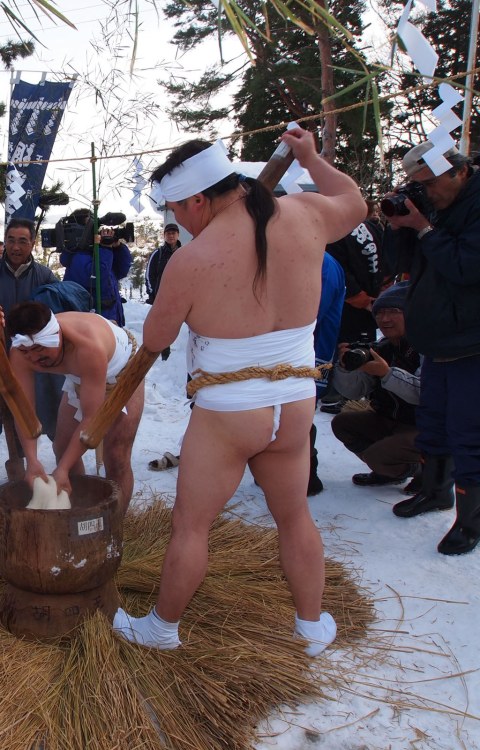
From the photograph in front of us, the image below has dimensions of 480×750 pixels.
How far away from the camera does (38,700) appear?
180 centimetres

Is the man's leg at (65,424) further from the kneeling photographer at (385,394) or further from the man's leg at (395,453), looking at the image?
the man's leg at (395,453)

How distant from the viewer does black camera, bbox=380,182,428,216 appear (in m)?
2.90

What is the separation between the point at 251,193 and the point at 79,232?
4.00 m

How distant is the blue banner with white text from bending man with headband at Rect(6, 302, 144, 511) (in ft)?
9.57

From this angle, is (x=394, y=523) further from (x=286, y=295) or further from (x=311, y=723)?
(x=286, y=295)

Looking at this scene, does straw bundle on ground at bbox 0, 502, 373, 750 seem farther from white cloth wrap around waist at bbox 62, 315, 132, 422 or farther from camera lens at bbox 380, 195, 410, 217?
camera lens at bbox 380, 195, 410, 217

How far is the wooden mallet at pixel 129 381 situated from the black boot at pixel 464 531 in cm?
163

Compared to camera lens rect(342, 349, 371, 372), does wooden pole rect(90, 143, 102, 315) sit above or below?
above

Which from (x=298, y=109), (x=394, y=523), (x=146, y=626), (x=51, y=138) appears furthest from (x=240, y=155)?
(x=146, y=626)

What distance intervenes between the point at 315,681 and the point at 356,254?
2955mm

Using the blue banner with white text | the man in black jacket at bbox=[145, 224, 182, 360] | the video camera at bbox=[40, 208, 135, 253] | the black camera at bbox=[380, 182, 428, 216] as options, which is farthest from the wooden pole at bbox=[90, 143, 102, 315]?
the black camera at bbox=[380, 182, 428, 216]

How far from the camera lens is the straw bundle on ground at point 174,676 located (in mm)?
1722

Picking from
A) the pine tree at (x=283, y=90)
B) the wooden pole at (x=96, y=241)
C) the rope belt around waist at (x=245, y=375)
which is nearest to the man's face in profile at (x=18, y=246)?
the wooden pole at (x=96, y=241)

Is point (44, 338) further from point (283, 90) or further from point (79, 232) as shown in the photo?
point (283, 90)
